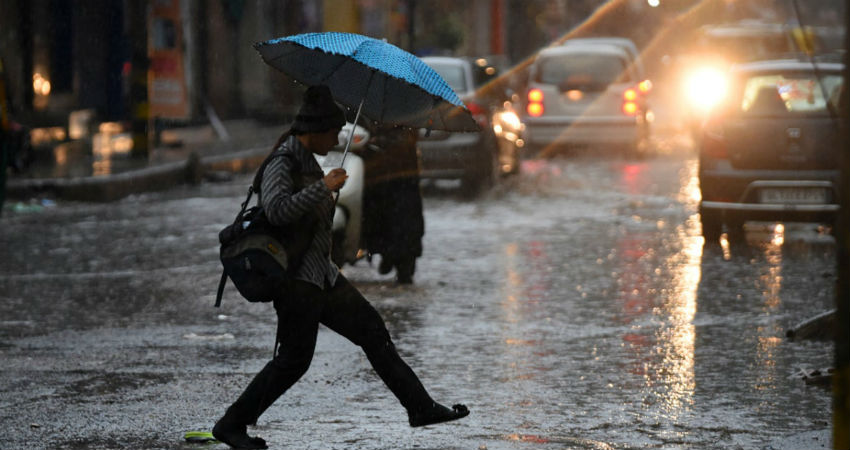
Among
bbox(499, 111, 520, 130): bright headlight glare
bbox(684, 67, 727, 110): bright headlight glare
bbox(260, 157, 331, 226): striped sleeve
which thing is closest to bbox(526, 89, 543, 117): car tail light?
bbox(499, 111, 520, 130): bright headlight glare

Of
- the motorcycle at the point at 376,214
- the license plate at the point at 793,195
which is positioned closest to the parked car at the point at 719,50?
the license plate at the point at 793,195

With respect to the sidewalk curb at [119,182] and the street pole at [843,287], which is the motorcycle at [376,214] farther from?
the sidewalk curb at [119,182]

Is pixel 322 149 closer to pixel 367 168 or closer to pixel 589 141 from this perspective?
pixel 367 168

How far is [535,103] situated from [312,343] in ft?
58.3

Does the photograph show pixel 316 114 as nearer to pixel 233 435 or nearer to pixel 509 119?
pixel 233 435

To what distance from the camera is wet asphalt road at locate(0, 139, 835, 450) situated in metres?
6.71

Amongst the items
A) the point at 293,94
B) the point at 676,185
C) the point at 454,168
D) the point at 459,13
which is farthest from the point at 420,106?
the point at 459,13

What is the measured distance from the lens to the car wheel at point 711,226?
1314 centimetres

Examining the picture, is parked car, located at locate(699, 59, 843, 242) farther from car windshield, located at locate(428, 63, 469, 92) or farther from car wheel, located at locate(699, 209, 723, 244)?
car windshield, located at locate(428, 63, 469, 92)

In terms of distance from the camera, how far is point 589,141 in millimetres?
23328

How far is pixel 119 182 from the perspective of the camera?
18.3 m

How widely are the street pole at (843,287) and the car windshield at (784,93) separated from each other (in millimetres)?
8033

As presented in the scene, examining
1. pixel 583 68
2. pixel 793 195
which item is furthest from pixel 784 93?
pixel 583 68

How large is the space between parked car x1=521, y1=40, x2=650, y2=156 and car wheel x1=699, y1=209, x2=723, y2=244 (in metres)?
9.61
